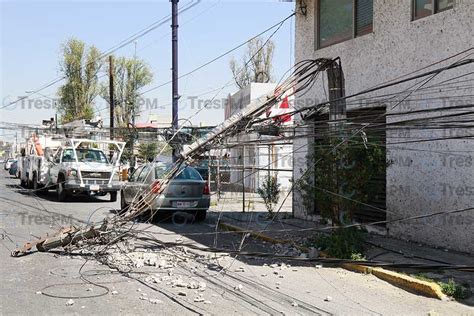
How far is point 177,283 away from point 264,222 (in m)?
7.01

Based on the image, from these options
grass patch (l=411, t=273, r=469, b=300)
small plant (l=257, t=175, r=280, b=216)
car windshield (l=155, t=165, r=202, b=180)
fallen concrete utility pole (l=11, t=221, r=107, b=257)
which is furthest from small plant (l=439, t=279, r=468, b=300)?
car windshield (l=155, t=165, r=202, b=180)

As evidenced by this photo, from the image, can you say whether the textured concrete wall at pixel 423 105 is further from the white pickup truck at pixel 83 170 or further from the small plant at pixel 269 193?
the white pickup truck at pixel 83 170

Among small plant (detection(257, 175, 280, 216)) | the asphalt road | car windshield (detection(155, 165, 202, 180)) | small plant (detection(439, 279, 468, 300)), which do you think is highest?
car windshield (detection(155, 165, 202, 180))

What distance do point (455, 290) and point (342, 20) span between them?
7.84 metres

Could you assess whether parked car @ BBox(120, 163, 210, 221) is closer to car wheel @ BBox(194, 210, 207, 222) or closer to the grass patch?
car wheel @ BBox(194, 210, 207, 222)

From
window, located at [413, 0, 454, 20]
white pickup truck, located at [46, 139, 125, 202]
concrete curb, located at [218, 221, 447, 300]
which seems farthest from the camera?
white pickup truck, located at [46, 139, 125, 202]

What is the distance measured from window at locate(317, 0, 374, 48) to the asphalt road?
611 cm

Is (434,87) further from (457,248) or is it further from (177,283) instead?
(177,283)

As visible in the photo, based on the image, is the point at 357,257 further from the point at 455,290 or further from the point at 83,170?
the point at 83,170

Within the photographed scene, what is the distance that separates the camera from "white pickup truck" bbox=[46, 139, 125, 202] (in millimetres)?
19797

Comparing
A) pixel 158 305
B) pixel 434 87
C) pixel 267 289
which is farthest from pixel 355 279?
pixel 434 87

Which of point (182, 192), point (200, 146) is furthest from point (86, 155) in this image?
point (200, 146)

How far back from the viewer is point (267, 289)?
23.6ft

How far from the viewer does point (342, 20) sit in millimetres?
12789
